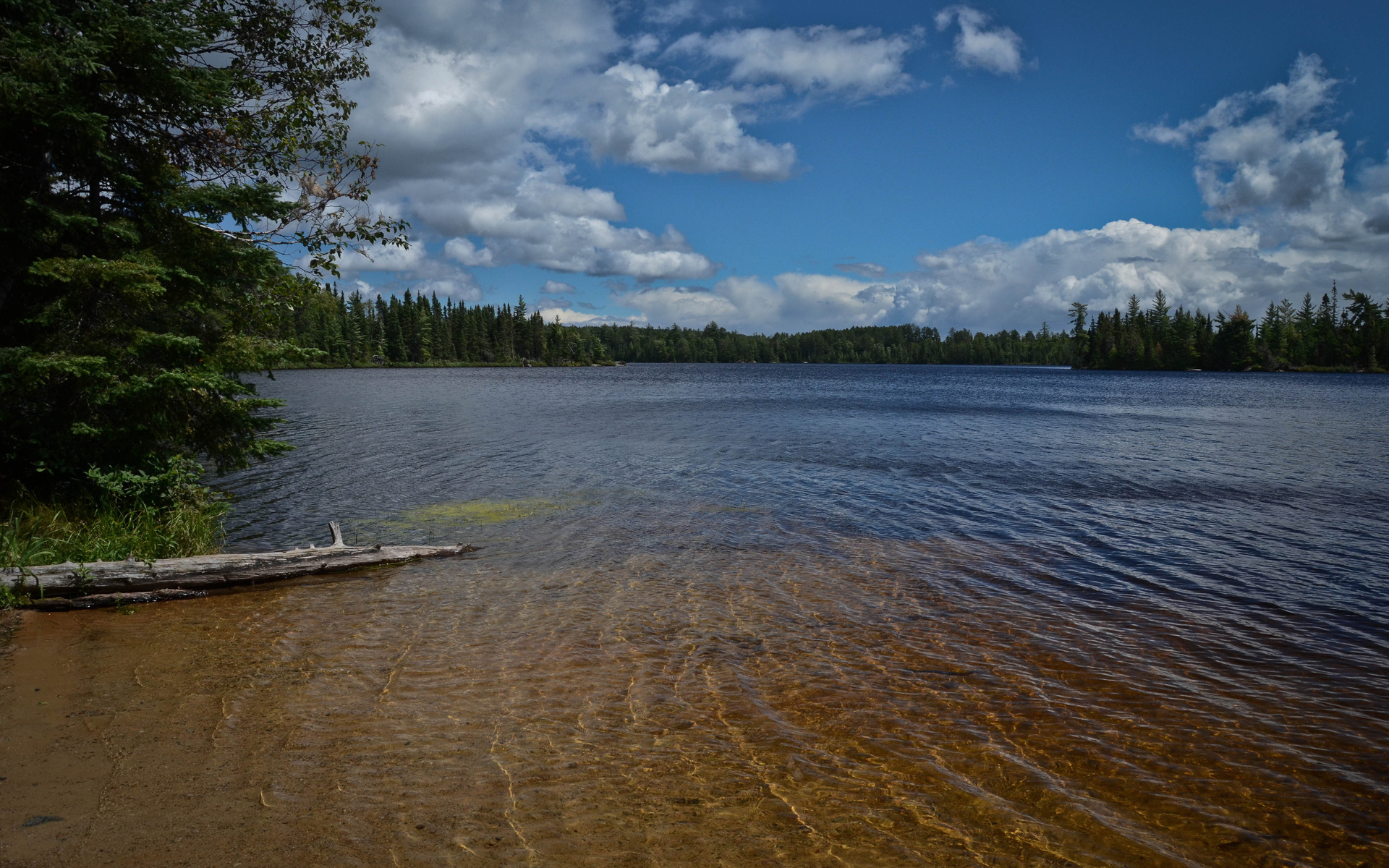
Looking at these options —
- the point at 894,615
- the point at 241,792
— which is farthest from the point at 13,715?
the point at 894,615

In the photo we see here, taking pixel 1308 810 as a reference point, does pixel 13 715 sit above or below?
above

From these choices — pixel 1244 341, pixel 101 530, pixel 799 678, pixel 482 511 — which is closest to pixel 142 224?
pixel 101 530

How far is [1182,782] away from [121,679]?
1095cm

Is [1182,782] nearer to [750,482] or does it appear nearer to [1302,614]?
[1302,614]

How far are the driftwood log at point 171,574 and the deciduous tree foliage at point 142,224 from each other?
2437 mm

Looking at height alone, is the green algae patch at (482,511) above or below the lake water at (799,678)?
above

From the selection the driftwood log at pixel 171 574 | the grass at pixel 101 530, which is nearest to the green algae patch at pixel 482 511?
the driftwood log at pixel 171 574

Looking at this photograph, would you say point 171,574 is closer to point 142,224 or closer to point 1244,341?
point 142,224

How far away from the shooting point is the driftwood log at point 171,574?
9.82m

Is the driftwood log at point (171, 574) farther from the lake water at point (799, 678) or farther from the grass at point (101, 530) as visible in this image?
the lake water at point (799, 678)

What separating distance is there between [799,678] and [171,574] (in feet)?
31.5

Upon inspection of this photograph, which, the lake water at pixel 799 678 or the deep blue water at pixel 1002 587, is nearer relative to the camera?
the lake water at pixel 799 678

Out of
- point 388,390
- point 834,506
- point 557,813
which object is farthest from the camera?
point 388,390

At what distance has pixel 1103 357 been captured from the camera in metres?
192
